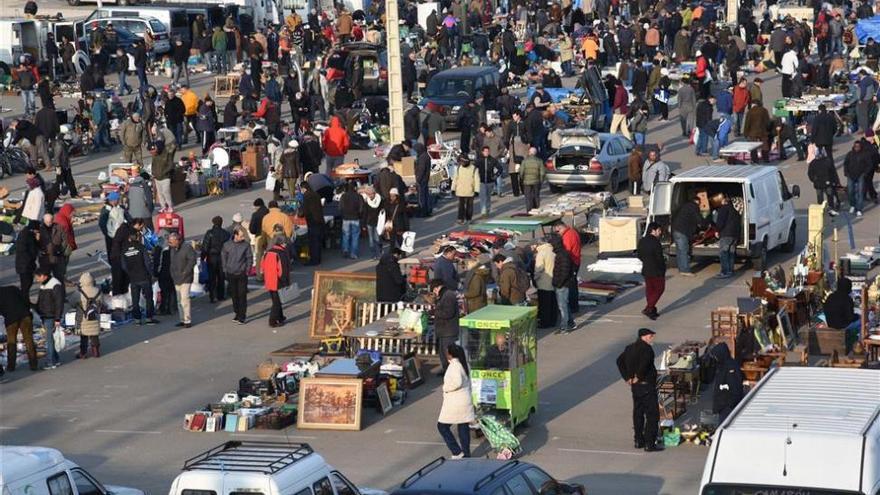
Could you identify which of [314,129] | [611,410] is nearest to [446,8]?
[314,129]

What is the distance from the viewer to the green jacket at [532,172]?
1342 inches

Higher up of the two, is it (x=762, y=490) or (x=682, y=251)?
Result: (x=762, y=490)

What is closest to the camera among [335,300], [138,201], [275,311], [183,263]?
[335,300]

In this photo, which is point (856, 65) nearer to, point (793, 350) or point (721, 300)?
point (721, 300)

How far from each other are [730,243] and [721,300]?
4.28 feet

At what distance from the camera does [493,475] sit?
54.1 feet

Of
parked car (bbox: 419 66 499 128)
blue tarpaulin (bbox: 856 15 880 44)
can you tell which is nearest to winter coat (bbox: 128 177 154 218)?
parked car (bbox: 419 66 499 128)

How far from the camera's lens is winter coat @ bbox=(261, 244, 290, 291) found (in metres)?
27.2

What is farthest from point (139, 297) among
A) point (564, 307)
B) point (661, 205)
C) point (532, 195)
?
point (532, 195)

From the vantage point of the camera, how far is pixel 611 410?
→ 22562 millimetres

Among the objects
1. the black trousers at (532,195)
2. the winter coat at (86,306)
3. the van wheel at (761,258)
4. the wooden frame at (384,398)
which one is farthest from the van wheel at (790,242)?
the winter coat at (86,306)

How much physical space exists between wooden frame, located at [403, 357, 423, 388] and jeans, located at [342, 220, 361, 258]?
7.61m

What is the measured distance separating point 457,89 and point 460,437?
25.0 metres

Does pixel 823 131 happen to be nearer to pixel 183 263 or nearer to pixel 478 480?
pixel 183 263
